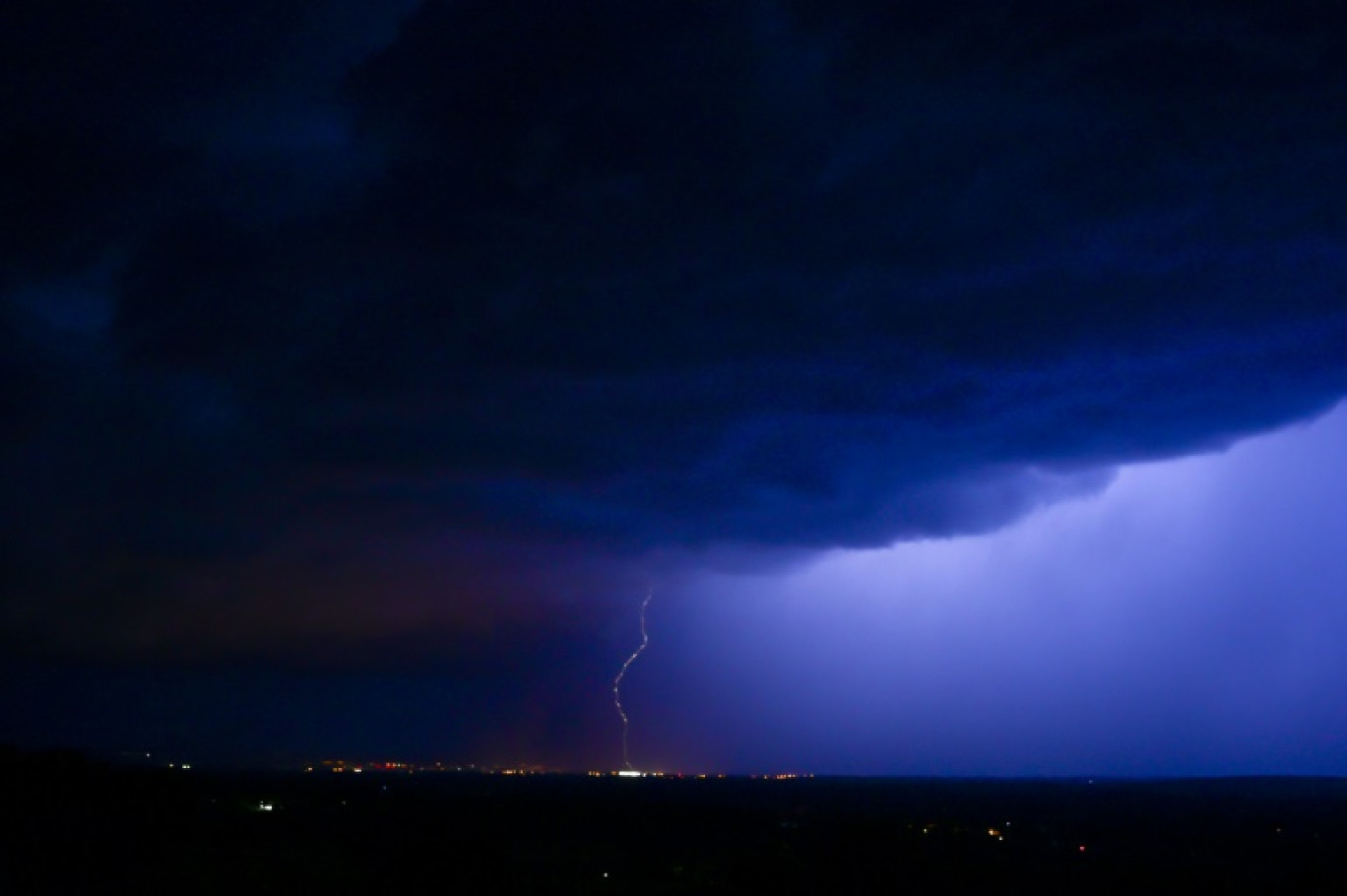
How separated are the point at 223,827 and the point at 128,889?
30.8 m

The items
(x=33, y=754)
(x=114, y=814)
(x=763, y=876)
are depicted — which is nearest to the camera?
(x=763, y=876)

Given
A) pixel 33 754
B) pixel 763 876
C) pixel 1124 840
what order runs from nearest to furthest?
pixel 763 876 → pixel 33 754 → pixel 1124 840

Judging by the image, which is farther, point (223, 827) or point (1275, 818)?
point (1275, 818)

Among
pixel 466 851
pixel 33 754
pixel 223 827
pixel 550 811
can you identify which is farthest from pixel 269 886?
pixel 550 811

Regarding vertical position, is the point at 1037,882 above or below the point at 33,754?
below

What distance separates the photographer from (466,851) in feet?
196

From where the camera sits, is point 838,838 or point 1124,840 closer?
point 838,838

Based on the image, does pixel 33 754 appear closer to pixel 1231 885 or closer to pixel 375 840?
pixel 375 840

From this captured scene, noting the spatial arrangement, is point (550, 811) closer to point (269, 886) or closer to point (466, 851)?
point (466, 851)

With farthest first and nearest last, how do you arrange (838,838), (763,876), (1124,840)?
(1124,840), (838,838), (763,876)

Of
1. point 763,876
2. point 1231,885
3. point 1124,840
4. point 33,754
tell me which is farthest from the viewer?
point 1124,840

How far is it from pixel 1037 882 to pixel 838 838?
14.7 metres

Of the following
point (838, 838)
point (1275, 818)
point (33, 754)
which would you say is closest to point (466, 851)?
point (838, 838)

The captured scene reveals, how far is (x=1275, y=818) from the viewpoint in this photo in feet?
447
